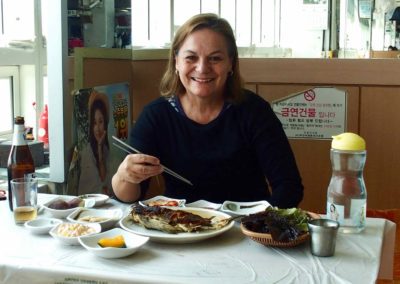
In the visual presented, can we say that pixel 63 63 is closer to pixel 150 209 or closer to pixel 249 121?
pixel 249 121

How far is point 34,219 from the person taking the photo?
1491 millimetres

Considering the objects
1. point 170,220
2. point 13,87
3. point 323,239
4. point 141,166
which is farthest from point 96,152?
point 323,239

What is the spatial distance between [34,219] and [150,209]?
13.2 inches

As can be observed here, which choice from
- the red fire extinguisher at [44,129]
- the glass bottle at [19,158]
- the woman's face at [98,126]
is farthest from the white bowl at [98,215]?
the red fire extinguisher at [44,129]

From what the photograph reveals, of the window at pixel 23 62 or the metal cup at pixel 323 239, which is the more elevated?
the window at pixel 23 62

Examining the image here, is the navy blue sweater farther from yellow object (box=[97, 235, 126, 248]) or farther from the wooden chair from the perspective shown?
the wooden chair

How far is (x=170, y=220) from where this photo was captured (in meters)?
1.35

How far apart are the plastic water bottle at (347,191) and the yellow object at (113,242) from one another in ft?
1.83

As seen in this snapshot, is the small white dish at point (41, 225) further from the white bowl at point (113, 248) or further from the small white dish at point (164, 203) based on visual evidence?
the small white dish at point (164, 203)

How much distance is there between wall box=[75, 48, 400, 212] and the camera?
3.24 m

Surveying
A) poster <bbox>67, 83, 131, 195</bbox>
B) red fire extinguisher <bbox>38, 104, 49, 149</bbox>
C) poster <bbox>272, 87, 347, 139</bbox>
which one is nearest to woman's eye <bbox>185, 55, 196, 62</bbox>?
poster <bbox>67, 83, 131, 195</bbox>

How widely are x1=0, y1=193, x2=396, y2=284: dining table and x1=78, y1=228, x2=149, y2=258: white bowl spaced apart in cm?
2

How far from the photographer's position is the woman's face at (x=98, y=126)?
2.67m

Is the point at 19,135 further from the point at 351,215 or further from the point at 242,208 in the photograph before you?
the point at 351,215
